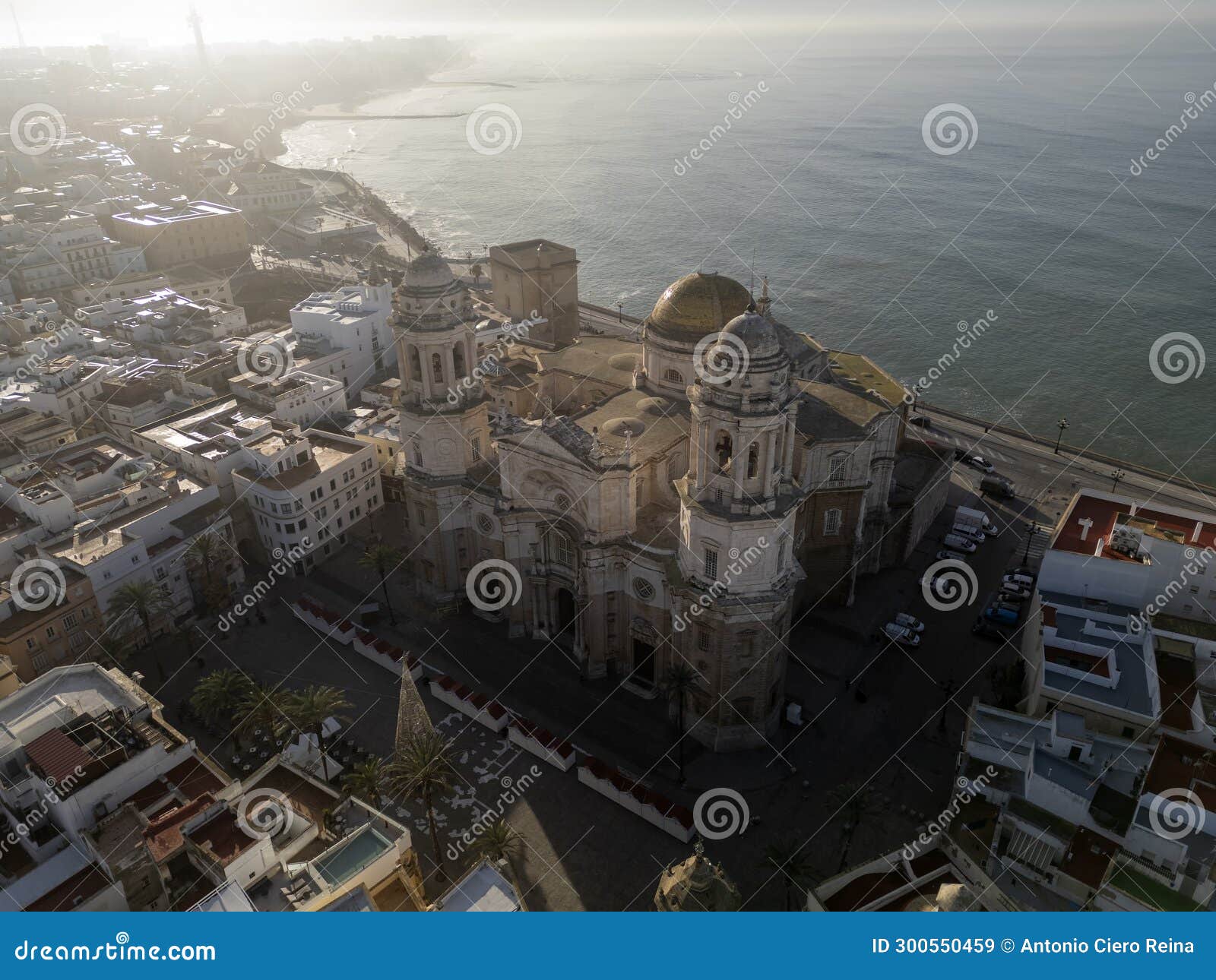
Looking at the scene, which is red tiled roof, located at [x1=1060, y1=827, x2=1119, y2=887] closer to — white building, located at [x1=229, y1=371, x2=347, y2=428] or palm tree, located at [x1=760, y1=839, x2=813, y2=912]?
palm tree, located at [x1=760, y1=839, x2=813, y2=912]

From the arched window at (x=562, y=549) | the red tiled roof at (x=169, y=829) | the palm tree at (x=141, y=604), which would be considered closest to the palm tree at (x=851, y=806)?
the arched window at (x=562, y=549)

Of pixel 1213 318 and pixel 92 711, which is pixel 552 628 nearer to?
pixel 92 711

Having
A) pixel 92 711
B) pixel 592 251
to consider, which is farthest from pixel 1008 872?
pixel 592 251

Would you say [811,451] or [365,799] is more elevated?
[811,451]

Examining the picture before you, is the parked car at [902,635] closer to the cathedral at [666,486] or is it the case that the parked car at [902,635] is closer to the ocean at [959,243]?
the cathedral at [666,486]

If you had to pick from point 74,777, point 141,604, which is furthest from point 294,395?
point 74,777

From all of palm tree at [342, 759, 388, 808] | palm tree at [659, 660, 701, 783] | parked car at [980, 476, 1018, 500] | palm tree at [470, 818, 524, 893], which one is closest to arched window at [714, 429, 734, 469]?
palm tree at [659, 660, 701, 783]
